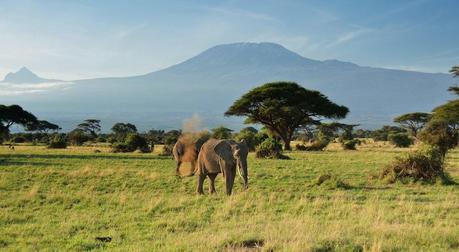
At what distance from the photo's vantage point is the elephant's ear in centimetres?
1370

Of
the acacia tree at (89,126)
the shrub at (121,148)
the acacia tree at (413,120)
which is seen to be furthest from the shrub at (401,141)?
the acacia tree at (89,126)

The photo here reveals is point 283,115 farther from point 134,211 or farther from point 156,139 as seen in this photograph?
point 134,211

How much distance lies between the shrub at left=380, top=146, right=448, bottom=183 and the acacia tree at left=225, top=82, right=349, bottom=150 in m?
28.2

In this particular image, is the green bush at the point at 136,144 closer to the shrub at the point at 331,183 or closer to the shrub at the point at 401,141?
the shrub at the point at 331,183

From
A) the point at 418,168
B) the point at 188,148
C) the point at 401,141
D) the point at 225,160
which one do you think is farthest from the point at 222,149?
the point at 401,141

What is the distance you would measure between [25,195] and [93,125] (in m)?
72.4

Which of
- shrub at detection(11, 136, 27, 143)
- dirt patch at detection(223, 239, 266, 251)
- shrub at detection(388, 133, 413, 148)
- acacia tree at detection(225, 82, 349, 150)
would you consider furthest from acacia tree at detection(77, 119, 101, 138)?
dirt patch at detection(223, 239, 266, 251)

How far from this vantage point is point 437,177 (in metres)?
17.4

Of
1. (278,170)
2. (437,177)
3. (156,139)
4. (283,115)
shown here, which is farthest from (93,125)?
(437,177)

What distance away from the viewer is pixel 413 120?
2440 inches

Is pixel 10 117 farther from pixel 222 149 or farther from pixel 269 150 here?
pixel 222 149

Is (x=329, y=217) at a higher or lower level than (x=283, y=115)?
lower

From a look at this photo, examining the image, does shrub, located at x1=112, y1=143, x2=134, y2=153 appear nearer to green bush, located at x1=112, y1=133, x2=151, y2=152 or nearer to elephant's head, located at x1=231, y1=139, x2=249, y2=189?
green bush, located at x1=112, y1=133, x2=151, y2=152

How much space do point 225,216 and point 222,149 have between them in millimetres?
3504
